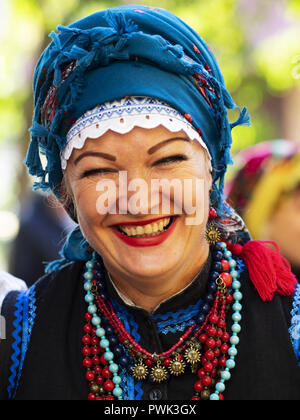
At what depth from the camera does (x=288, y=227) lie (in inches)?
160

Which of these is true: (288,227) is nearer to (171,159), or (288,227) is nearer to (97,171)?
(171,159)

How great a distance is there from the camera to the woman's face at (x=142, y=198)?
1.98m

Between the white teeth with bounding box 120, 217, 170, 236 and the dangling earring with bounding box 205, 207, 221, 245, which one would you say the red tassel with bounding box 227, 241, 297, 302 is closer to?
the dangling earring with bounding box 205, 207, 221, 245

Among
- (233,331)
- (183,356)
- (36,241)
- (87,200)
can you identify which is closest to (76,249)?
(87,200)

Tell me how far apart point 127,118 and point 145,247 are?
0.49m

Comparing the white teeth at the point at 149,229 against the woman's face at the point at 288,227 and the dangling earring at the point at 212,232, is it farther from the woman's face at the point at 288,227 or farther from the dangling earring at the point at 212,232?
the woman's face at the point at 288,227

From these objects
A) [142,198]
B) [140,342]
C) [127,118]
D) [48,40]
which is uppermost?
[48,40]

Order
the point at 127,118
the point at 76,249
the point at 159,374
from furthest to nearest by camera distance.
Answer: the point at 76,249
the point at 159,374
the point at 127,118

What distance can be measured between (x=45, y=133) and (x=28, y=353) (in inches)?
35.3

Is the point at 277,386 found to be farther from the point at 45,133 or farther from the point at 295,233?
the point at 295,233

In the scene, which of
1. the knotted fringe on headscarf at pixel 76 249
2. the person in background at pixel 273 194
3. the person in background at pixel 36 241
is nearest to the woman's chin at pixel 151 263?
the knotted fringe on headscarf at pixel 76 249

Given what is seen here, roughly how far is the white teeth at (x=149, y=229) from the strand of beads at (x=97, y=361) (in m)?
0.41

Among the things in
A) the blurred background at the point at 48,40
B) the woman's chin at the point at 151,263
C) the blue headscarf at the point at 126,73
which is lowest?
the woman's chin at the point at 151,263

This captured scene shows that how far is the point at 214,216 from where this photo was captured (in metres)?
2.33
